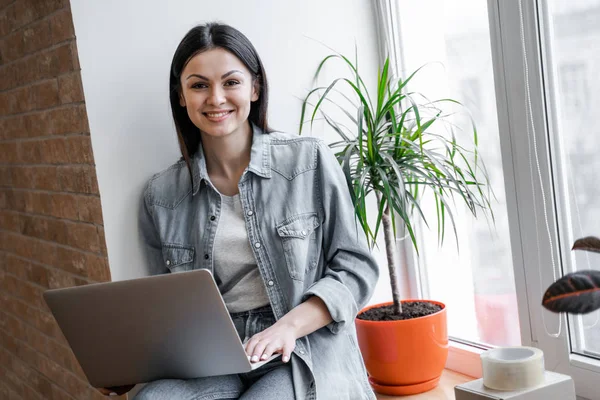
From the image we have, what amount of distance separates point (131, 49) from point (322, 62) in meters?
0.68

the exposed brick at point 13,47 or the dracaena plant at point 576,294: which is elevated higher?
the exposed brick at point 13,47

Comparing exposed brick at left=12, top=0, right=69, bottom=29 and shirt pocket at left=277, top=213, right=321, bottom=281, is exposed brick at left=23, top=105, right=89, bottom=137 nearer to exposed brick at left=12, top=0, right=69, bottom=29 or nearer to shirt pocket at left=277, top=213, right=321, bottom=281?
exposed brick at left=12, top=0, right=69, bottom=29

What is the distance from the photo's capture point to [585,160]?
6.97 feet

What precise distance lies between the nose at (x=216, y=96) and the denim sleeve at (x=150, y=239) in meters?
0.37

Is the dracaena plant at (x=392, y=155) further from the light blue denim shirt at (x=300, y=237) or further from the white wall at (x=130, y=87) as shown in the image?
the white wall at (x=130, y=87)

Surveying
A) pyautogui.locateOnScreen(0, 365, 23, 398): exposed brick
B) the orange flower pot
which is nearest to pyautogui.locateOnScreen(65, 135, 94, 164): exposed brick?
the orange flower pot

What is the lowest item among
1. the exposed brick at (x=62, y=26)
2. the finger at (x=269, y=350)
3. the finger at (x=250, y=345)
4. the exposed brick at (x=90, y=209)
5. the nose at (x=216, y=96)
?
the finger at (x=269, y=350)

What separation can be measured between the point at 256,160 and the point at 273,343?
1.82ft

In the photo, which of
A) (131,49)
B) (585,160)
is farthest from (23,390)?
(585,160)

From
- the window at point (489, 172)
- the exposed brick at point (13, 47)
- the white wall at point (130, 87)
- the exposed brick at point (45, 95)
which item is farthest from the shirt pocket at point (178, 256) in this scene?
the exposed brick at point (13, 47)

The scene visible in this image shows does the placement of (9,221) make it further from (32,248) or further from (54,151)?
(54,151)

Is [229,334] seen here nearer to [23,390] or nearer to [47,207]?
[47,207]

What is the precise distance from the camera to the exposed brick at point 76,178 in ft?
7.45

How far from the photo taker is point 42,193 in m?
2.70
